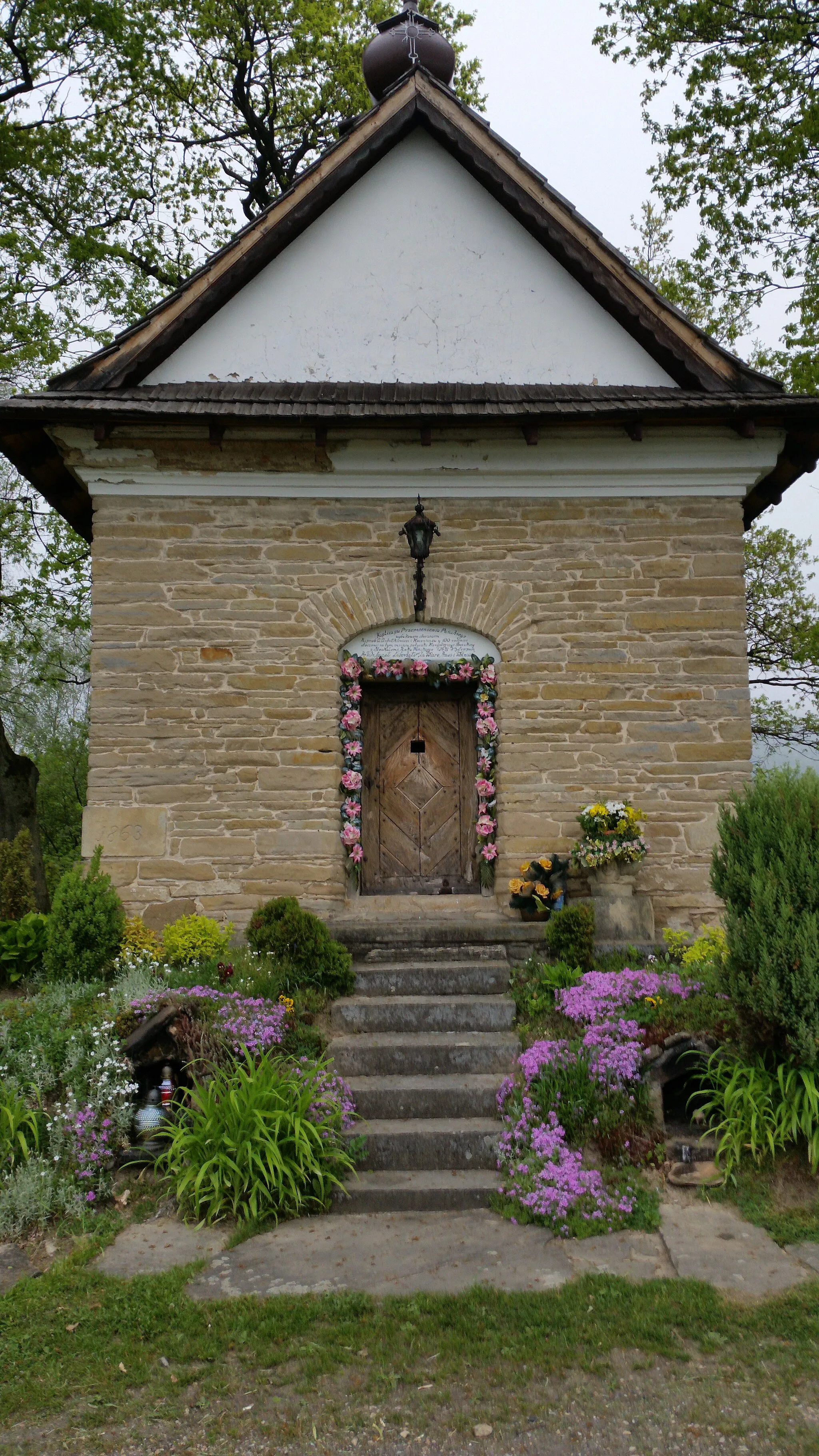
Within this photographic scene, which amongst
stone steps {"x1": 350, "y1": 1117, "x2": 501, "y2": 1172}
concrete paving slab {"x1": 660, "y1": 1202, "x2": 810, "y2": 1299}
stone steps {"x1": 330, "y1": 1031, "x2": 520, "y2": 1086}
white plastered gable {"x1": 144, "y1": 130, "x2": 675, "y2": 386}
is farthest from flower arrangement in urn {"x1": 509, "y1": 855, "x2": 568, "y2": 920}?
white plastered gable {"x1": 144, "y1": 130, "x2": 675, "y2": 386}

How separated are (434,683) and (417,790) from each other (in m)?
0.93

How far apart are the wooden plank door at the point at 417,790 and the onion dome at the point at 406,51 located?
6.23m

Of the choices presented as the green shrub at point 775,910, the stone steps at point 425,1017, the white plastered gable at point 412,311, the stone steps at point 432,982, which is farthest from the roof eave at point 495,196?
the stone steps at point 425,1017

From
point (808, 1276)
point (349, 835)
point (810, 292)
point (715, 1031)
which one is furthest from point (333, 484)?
point (810, 292)

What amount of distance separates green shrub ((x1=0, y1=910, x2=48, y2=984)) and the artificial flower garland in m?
2.30

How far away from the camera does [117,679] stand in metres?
7.67

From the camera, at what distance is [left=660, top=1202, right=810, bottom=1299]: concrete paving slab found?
4.00 metres

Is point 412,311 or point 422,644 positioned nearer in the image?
point 422,644

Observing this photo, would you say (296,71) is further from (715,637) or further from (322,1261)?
(322,1261)

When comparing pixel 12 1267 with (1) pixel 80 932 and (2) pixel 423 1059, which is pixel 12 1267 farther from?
(1) pixel 80 932

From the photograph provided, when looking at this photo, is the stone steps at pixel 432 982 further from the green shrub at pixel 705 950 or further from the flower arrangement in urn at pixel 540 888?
the green shrub at pixel 705 950

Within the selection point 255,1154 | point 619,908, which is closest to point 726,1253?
point 255,1154

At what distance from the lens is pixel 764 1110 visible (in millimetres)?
4863

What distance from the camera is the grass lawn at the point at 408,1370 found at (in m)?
3.15
